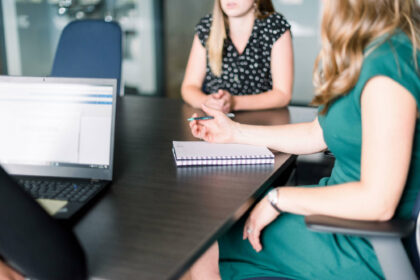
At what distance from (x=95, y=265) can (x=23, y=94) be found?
572mm

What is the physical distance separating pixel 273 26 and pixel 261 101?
43cm

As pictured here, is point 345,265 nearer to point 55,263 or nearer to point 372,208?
point 372,208

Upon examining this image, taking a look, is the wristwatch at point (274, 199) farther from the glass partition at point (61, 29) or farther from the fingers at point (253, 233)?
the glass partition at point (61, 29)

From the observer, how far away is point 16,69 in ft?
15.7

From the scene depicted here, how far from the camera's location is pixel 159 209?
95cm

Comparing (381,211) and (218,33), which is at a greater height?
(218,33)

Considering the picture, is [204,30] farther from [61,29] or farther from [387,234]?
[61,29]

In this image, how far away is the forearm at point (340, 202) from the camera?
0.94m

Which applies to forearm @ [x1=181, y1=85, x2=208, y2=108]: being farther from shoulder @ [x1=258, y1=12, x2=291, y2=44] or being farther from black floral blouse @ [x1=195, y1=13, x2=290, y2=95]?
shoulder @ [x1=258, y1=12, x2=291, y2=44]

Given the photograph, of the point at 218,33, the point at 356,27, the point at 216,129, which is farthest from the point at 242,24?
the point at 356,27

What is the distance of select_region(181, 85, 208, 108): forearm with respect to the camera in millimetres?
1995

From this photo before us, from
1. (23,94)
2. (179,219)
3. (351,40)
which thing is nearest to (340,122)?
(351,40)

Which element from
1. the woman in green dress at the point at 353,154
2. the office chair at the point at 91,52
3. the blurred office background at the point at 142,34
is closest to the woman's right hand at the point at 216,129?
the woman in green dress at the point at 353,154

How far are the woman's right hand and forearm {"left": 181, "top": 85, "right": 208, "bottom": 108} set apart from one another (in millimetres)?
505
